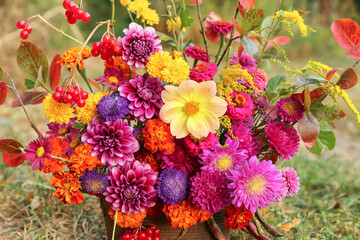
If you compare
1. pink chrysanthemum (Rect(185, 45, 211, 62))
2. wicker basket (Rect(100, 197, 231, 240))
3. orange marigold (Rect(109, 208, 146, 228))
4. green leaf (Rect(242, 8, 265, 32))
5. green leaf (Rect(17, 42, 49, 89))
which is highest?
green leaf (Rect(242, 8, 265, 32))

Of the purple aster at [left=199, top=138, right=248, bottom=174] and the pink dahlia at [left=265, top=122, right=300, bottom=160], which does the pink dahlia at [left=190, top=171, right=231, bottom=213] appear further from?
the pink dahlia at [left=265, top=122, right=300, bottom=160]

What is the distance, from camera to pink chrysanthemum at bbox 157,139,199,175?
0.76 meters

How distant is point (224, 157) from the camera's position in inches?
29.4

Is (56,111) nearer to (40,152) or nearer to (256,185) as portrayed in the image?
(40,152)

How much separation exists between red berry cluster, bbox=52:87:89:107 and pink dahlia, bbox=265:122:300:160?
0.38 meters

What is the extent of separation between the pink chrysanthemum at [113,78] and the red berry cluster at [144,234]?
12.4 inches

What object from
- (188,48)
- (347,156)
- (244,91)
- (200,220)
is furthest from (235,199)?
(347,156)

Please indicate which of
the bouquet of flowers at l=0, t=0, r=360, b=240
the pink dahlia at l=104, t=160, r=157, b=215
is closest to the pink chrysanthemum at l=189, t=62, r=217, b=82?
the bouquet of flowers at l=0, t=0, r=360, b=240

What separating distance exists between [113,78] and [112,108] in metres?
0.10

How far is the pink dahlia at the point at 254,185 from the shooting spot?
71 centimetres

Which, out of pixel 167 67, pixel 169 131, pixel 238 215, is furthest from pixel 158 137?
pixel 238 215

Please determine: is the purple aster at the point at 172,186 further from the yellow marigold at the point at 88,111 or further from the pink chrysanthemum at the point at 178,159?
the yellow marigold at the point at 88,111

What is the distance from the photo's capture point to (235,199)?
0.70 m

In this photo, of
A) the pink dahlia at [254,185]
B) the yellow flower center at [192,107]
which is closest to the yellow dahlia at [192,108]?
the yellow flower center at [192,107]
